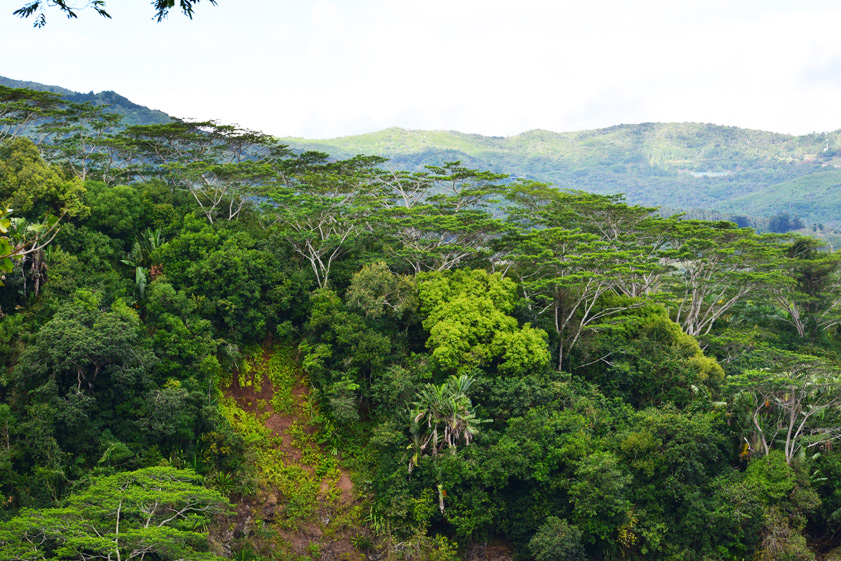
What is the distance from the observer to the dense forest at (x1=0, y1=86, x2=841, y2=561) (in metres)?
17.6

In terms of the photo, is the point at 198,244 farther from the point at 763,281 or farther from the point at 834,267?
the point at 834,267

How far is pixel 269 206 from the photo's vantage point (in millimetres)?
30281

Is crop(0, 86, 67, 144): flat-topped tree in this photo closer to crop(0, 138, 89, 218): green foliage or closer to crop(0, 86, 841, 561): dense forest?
crop(0, 86, 841, 561): dense forest

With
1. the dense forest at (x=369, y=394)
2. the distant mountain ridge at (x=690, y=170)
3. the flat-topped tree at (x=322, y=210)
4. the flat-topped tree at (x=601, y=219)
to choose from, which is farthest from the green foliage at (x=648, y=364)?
the distant mountain ridge at (x=690, y=170)

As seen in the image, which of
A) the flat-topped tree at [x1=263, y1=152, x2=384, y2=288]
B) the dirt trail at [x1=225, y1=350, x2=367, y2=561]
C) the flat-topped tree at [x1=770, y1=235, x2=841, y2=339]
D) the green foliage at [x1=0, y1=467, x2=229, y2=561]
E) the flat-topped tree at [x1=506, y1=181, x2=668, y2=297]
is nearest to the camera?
the green foliage at [x1=0, y1=467, x2=229, y2=561]

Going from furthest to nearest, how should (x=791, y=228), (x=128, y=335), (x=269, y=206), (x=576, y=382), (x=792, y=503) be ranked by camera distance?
(x=791, y=228)
(x=269, y=206)
(x=576, y=382)
(x=792, y=503)
(x=128, y=335)

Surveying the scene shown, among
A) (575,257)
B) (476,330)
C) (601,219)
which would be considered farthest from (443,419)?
(601,219)

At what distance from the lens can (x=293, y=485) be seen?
2073cm

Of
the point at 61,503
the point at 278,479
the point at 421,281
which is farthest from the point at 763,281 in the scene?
the point at 61,503

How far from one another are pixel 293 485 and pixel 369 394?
425 cm

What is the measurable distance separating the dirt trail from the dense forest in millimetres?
75

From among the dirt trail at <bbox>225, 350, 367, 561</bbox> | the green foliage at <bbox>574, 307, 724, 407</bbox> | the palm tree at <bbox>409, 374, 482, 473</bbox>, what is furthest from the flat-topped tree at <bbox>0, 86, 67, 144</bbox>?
the green foliage at <bbox>574, 307, 724, 407</bbox>

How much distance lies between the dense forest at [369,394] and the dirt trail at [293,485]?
75 mm

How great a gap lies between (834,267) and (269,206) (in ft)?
102
